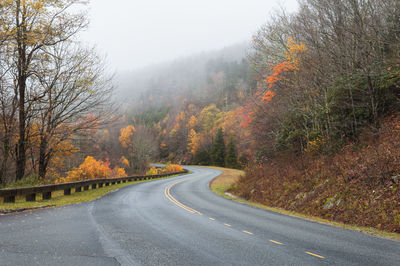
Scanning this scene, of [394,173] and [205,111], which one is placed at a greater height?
[205,111]

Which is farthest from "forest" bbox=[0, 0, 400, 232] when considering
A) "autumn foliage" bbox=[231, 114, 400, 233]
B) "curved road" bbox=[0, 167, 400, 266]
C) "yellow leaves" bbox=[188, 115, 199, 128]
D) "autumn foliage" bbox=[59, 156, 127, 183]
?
"yellow leaves" bbox=[188, 115, 199, 128]

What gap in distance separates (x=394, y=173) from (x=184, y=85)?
152 meters

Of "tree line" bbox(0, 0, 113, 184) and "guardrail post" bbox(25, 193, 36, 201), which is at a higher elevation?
"tree line" bbox(0, 0, 113, 184)

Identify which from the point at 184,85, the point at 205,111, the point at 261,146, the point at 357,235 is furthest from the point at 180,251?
the point at 184,85

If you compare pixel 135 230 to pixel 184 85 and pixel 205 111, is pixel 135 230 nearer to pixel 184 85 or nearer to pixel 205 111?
pixel 205 111

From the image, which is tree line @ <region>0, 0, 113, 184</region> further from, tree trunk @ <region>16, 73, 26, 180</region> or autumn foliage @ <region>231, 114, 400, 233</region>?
autumn foliage @ <region>231, 114, 400, 233</region>

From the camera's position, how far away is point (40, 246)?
5.48m

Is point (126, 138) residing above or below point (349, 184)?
above

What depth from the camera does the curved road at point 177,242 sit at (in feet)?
16.3

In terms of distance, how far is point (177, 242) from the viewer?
6.19 metres

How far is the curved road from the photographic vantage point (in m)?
4.96

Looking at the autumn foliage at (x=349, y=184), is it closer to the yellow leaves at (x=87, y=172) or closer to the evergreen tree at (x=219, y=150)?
the yellow leaves at (x=87, y=172)

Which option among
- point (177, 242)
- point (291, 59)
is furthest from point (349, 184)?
point (291, 59)

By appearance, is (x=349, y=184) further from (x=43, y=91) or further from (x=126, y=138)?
(x=126, y=138)
